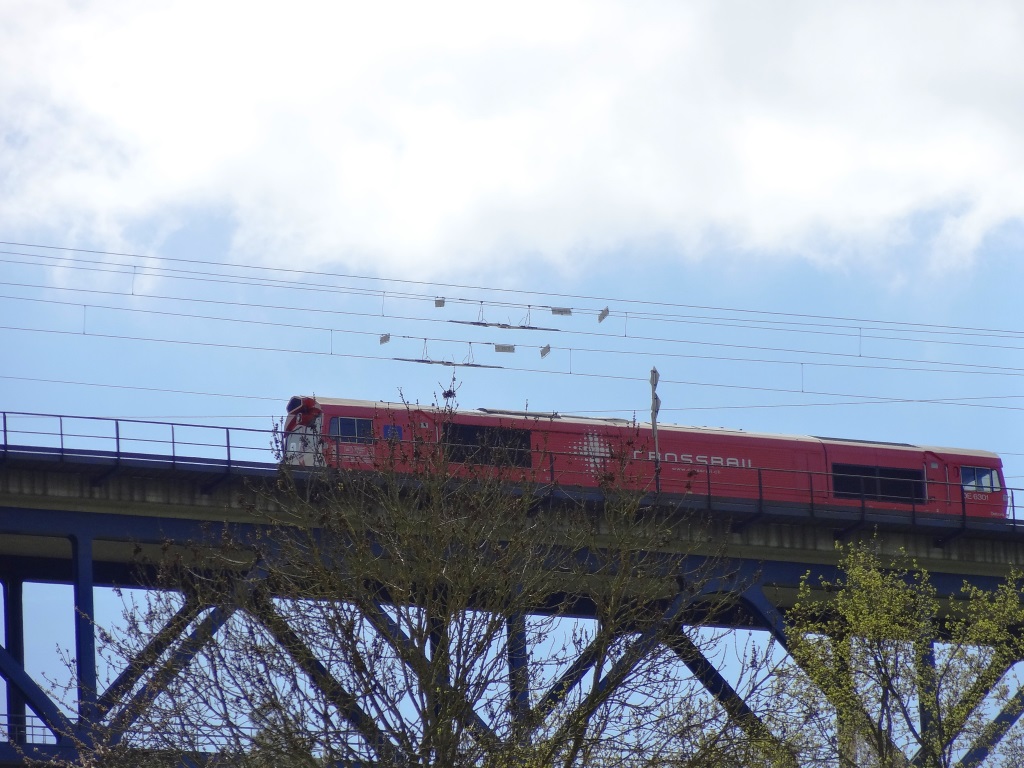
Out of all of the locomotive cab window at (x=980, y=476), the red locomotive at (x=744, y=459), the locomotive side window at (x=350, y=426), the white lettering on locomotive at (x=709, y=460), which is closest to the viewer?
the locomotive side window at (x=350, y=426)

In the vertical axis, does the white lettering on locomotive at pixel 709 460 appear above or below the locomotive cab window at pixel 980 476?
below

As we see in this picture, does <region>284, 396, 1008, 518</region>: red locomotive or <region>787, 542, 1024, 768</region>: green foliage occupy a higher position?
<region>284, 396, 1008, 518</region>: red locomotive

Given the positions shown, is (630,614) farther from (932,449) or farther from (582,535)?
(932,449)

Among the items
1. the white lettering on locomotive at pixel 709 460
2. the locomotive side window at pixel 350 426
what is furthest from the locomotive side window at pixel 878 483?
the locomotive side window at pixel 350 426

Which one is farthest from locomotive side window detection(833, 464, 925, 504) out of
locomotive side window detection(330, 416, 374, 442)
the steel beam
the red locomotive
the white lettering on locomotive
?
the steel beam

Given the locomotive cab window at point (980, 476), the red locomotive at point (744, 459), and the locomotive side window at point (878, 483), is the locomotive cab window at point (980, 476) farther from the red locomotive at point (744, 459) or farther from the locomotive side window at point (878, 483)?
the locomotive side window at point (878, 483)

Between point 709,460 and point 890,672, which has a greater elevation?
point 709,460

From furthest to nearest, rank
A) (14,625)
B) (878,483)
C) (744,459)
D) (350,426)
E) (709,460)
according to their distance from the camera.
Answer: (878,483) < (744,459) < (709,460) < (350,426) < (14,625)

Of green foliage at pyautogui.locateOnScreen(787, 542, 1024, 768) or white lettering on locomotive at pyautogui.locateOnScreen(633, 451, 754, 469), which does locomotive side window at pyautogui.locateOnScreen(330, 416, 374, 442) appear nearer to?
white lettering on locomotive at pyautogui.locateOnScreen(633, 451, 754, 469)

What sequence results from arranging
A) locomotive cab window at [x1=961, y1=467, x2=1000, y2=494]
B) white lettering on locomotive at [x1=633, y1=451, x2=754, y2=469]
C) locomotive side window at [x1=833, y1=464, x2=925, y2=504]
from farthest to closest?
1. locomotive cab window at [x1=961, y1=467, x2=1000, y2=494]
2. locomotive side window at [x1=833, y1=464, x2=925, y2=504]
3. white lettering on locomotive at [x1=633, y1=451, x2=754, y2=469]

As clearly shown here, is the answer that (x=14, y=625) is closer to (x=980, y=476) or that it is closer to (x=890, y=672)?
(x=890, y=672)

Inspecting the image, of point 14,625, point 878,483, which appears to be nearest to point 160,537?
point 14,625

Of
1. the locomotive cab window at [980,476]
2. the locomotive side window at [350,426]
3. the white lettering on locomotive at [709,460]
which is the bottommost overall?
the locomotive side window at [350,426]

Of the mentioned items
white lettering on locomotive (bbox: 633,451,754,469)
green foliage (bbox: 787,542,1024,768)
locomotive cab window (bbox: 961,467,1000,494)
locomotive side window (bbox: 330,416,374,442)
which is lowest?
green foliage (bbox: 787,542,1024,768)
